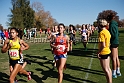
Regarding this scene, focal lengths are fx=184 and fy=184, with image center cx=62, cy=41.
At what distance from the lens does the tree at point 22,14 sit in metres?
65.0

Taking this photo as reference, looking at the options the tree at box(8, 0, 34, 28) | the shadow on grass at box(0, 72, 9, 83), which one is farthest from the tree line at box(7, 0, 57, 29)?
the shadow on grass at box(0, 72, 9, 83)

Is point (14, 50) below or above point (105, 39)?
below

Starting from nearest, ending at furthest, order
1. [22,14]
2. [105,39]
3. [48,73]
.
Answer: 1. [105,39]
2. [48,73]
3. [22,14]

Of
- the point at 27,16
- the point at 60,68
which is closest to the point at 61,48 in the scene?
the point at 60,68

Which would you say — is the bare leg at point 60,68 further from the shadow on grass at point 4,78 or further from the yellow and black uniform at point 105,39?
the shadow on grass at point 4,78

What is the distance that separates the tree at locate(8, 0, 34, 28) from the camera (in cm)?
6504

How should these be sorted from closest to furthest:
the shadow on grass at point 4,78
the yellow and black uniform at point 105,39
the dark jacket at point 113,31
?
the yellow and black uniform at point 105,39
the dark jacket at point 113,31
the shadow on grass at point 4,78

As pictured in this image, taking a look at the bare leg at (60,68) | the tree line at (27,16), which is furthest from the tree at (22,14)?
the bare leg at (60,68)

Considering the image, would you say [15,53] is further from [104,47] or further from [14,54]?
[104,47]

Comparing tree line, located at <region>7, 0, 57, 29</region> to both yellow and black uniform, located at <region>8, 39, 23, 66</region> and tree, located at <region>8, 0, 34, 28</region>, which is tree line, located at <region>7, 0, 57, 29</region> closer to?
tree, located at <region>8, 0, 34, 28</region>

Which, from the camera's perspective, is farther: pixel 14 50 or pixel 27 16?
pixel 27 16

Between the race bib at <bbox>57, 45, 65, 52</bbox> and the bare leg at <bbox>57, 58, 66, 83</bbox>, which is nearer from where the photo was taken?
the bare leg at <bbox>57, 58, 66, 83</bbox>

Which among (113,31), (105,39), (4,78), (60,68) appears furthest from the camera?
(4,78)

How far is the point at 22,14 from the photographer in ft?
227
